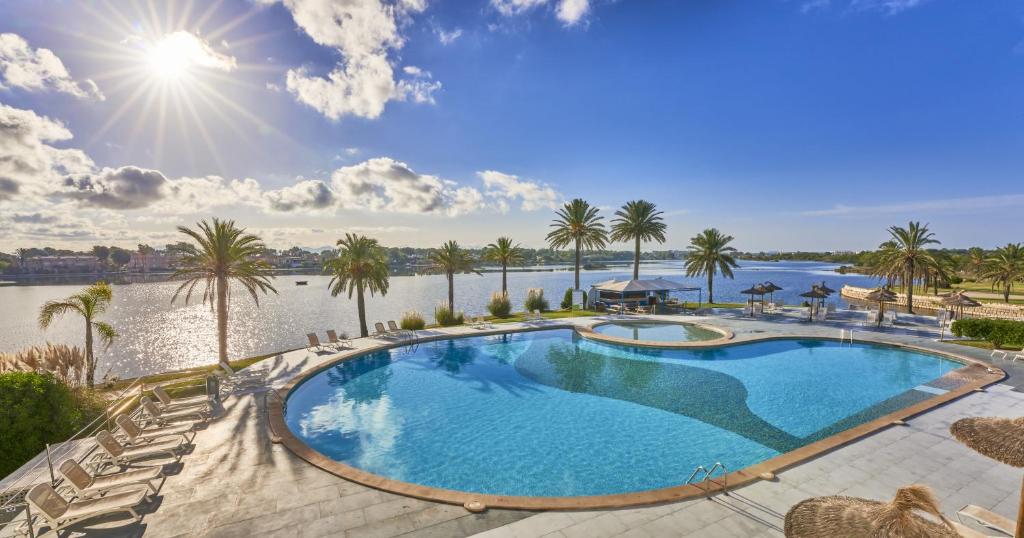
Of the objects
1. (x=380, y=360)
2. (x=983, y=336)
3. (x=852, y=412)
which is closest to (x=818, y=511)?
(x=852, y=412)

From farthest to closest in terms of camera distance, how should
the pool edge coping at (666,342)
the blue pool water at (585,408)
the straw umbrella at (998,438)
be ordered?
the pool edge coping at (666,342), the blue pool water at (585,408), the straw umbrella at (998,438)

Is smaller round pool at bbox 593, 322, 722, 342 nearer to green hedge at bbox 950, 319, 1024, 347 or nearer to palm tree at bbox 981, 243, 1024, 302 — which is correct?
green hedge at bbox 950, 319, 1024, 347

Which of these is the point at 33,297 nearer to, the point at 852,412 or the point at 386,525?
the point at 386,525

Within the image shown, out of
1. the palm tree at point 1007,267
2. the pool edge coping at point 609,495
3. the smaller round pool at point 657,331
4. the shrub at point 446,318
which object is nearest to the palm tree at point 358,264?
the shrub at point 446,318

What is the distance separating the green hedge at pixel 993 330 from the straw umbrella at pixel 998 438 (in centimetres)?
2024

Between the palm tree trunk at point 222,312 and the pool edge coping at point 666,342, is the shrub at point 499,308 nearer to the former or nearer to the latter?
the pool edge coping at point 666,342

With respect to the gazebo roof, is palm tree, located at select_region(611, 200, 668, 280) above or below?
above

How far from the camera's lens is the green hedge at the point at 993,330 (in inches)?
709

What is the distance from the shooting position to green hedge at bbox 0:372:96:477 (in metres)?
9.21

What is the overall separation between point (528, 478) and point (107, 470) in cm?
871

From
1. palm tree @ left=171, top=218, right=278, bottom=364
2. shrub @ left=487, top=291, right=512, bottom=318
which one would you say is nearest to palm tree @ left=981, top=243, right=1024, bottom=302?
shrub @ left=487, top=291, right=512, bottom=318

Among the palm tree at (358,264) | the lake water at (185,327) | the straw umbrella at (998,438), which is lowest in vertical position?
the lake water at (185,327)

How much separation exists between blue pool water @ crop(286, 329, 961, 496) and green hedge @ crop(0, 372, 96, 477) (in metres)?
5.09

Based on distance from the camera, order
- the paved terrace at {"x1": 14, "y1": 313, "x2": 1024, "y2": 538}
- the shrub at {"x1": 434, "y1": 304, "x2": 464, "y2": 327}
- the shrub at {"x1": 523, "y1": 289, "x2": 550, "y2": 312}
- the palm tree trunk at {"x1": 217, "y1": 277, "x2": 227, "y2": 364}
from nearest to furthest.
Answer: the paved terrace at {"x1": 14, "y1": 313, "x2": 1024, "y2": 538} < the palm tree trunk at {"x1": 217, "y1": 277, "x2": 227, "y2": 364} < the shrub at {"x1": 434, "y1": 304, "x2": 464, "y2": 327} < the shrub at {"x1": 523, "y1": 289, "x2": 550, "y2": 312}
